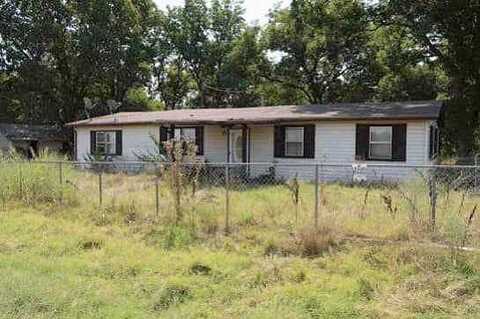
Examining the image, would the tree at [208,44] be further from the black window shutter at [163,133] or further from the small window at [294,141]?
the small window at [294,141]

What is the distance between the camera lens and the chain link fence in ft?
24.2

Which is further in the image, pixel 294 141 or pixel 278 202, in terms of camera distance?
pixel 294 141

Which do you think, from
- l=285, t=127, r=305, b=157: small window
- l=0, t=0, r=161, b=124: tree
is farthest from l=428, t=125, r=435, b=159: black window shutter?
l=0, t=0, r=161, b=124: tree

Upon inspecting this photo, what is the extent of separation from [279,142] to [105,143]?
9.72 meters

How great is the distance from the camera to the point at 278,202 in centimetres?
1029

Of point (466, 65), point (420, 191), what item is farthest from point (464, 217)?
point (466, 65)

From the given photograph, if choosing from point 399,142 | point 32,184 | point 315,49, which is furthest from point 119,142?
point 315,49

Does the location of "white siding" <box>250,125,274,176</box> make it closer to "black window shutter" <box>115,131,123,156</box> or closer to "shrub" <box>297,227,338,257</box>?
"black window shutter" <box>115,131,123,156</box>

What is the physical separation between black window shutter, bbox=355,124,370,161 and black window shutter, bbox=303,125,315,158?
5.56ft

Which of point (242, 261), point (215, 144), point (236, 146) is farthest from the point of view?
point (215, 144)

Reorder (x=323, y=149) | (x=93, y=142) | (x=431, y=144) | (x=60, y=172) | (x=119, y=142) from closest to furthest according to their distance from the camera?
(x=60, y=172) < (x=431, y=144) < (x=323, y=149) < (x=119, y=142) < (x=93, y=142)

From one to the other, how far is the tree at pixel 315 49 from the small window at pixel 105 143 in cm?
1337

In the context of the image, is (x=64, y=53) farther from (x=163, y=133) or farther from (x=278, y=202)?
(x=278, y=202)

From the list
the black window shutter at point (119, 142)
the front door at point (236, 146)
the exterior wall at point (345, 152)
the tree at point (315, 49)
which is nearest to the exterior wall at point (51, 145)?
the black window shutter at point (119, 142)
